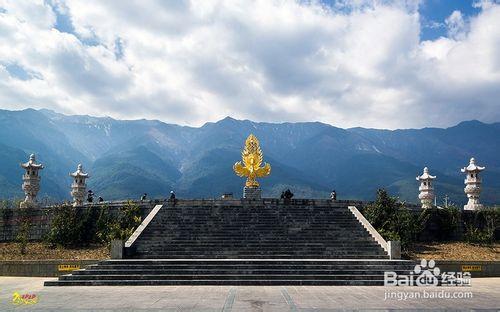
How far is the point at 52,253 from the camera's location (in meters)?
21.7

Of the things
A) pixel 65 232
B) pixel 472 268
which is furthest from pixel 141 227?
pixel 472 268

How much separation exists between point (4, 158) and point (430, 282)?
7076 inches

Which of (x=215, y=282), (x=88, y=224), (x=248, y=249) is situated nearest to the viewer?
(x=215, y=282)

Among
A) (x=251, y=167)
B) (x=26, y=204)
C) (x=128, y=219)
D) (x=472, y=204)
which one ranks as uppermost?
(x=251, y=167)

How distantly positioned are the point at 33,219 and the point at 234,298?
1692 cm

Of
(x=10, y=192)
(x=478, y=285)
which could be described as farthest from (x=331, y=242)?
(x=10, y=192)

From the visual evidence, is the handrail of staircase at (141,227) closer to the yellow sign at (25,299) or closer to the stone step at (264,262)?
the stone step at (264,262)

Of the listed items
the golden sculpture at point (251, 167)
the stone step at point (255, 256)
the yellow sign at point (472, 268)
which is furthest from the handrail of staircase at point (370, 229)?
the golden sculpture at point (251, 167)

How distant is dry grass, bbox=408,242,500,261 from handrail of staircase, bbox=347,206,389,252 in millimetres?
2029

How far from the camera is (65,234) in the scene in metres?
22.9

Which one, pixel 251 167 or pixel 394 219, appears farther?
pixel 251 167

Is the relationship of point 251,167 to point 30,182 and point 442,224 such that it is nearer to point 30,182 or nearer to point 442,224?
point 442,224

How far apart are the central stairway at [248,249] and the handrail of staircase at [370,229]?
0.24m

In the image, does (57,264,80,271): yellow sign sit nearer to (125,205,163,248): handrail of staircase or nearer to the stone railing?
(125,205,163,248): handrail of staircase
